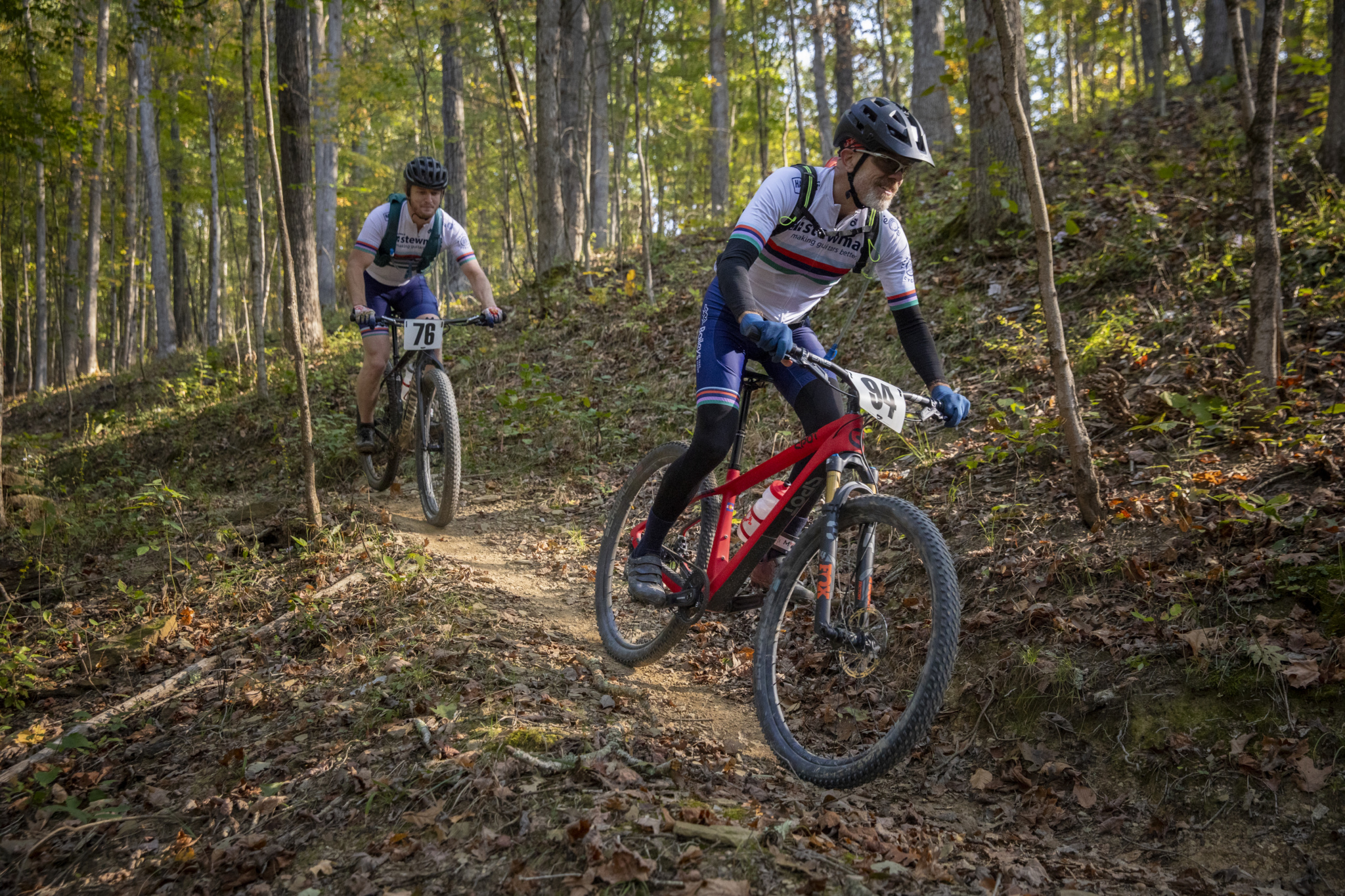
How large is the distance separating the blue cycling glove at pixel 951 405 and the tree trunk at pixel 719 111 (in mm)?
15577

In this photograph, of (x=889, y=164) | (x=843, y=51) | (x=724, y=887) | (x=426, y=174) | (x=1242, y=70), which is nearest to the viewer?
(x=724, y=887)

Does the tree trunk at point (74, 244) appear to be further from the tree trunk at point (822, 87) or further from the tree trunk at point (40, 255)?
the tree trunk at point (822, 87)

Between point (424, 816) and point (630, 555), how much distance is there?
6.22ft

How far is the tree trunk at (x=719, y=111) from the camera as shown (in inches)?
711

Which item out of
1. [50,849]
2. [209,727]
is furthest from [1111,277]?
[50,849]

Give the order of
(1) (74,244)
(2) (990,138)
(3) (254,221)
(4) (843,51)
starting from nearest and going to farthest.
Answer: (2) (990,138) → (3) (254,221) → (4) (843,51) → (1) (74,244)

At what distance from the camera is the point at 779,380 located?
3701mm

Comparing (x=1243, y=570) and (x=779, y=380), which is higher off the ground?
(x=779, y=380)

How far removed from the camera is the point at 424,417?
21.0 feet

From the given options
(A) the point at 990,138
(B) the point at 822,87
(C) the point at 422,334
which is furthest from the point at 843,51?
(C) the point at 422,334

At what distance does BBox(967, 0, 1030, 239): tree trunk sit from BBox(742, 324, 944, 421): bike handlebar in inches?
218

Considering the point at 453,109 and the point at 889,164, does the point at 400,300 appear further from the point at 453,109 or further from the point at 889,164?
the point at 453,109

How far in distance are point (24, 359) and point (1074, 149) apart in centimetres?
4027

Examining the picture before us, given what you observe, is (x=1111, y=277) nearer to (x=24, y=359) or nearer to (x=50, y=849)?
(x=50, y=849)
